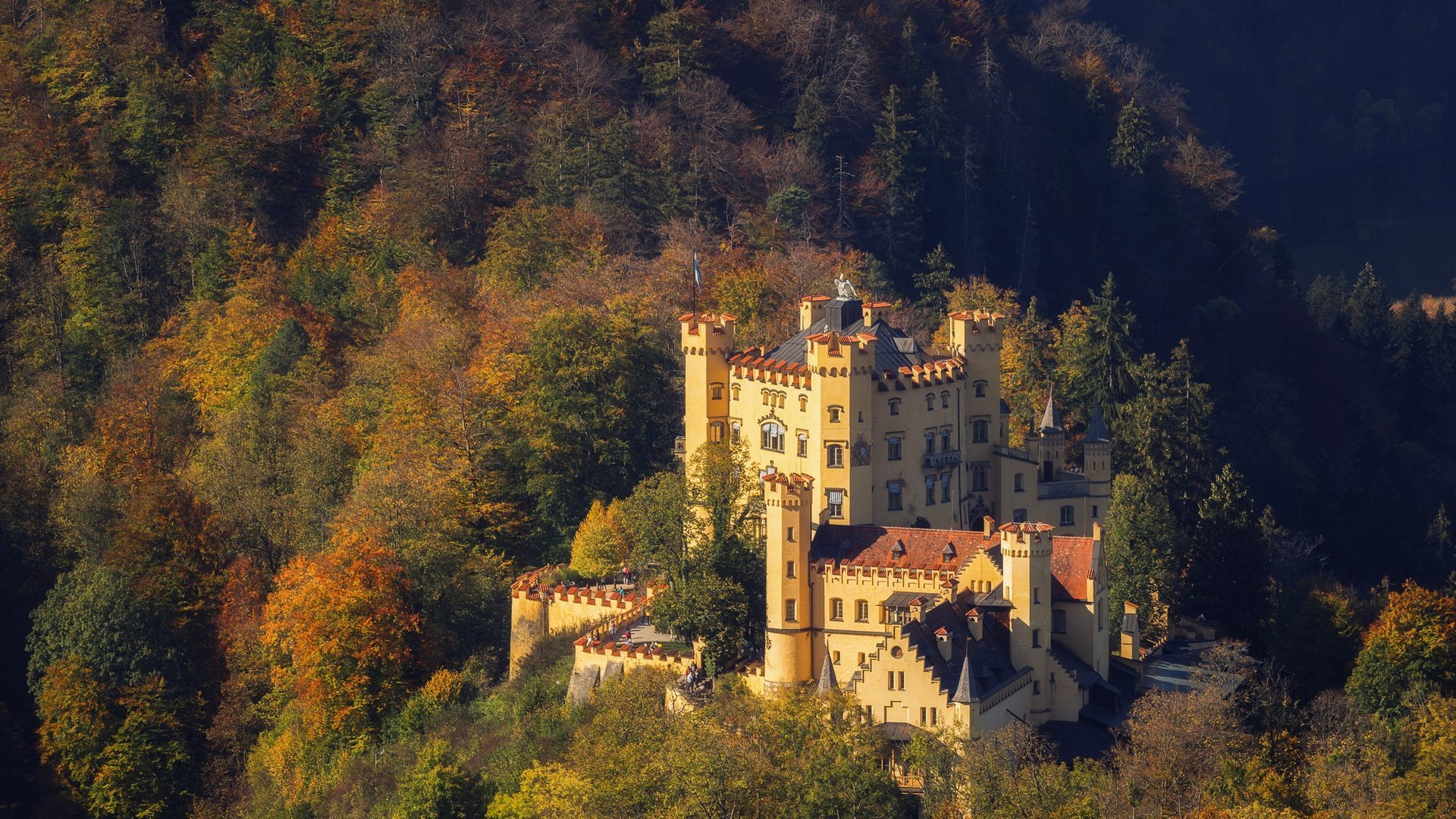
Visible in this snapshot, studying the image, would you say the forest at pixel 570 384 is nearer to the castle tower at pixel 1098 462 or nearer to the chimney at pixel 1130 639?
the castle tower at pixel 1098 462

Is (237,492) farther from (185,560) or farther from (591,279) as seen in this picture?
(591,279)

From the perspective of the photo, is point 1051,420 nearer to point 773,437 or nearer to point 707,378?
point 773,437

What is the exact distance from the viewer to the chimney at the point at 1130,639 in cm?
8888

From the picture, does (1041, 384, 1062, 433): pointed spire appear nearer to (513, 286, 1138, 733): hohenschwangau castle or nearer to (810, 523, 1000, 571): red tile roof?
(513, 286, 1138, 733): hohenschwangau castle

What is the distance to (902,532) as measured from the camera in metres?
85.6

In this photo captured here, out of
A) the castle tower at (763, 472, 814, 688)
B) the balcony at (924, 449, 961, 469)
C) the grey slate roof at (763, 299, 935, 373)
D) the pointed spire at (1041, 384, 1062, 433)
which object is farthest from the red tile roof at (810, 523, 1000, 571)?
the pointed spire at (1041, 384, 1062, 433)

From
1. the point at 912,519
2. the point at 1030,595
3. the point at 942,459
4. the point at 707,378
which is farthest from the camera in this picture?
the point at 707,378

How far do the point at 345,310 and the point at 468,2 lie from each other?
21538 mm

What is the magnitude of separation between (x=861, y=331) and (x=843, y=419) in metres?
5.24

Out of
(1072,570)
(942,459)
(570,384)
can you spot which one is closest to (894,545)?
(1072,570)

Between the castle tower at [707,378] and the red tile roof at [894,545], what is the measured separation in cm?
990

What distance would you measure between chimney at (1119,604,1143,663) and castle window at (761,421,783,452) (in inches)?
572

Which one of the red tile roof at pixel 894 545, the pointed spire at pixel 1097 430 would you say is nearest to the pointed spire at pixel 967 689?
the red tile roof at pixel 894 545

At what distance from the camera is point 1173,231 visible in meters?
148
